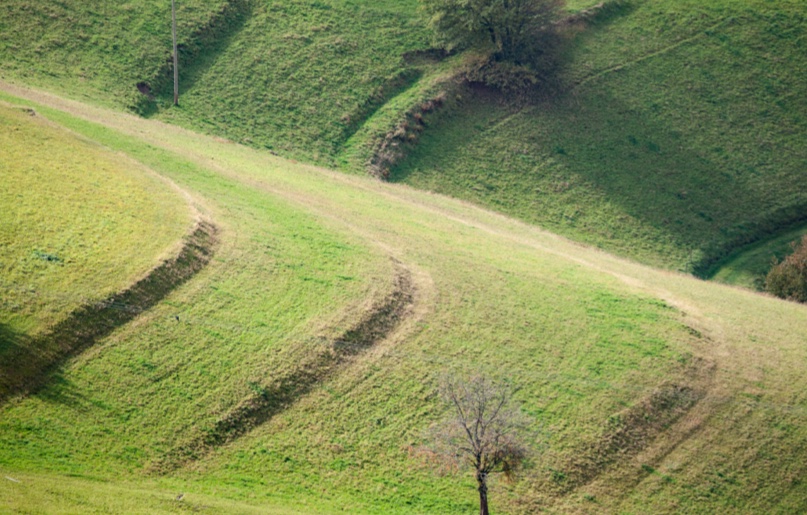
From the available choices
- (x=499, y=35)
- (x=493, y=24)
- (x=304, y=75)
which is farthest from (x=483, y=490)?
(x=499, y=35)

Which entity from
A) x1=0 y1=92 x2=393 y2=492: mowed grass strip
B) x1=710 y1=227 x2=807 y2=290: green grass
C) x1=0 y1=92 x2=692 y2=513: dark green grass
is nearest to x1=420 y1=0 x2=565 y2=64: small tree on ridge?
x1=710 y1=227 x2=807 y2=290: green grass

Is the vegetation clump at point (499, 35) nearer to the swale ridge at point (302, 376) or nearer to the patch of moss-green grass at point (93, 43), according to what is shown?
the patch of moss-green grass at point (93, 43)

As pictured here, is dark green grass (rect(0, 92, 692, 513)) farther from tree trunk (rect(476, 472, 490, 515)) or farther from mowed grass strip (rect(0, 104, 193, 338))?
mowed grass strip (rect(0, 104, 193, 338))

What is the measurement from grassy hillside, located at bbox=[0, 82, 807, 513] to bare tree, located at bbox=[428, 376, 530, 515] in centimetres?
233

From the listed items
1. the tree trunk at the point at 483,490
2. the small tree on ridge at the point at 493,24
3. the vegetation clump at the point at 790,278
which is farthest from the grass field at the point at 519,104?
the tree trunk at the point at 483,490

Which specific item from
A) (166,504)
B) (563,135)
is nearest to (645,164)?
(563,135)

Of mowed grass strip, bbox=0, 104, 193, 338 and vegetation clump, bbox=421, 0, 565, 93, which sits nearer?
mowed grass strip, bbox=0, 104, 193, 338

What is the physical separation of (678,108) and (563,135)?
14.8m

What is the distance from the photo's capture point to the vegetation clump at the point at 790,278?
68.5m

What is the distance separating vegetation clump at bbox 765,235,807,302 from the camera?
68.5 metres

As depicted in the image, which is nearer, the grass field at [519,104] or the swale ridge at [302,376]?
the swale ridge at [302,376]

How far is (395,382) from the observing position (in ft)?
144

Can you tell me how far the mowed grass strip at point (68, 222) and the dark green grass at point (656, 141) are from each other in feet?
106

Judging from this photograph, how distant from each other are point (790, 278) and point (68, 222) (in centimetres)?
5683
